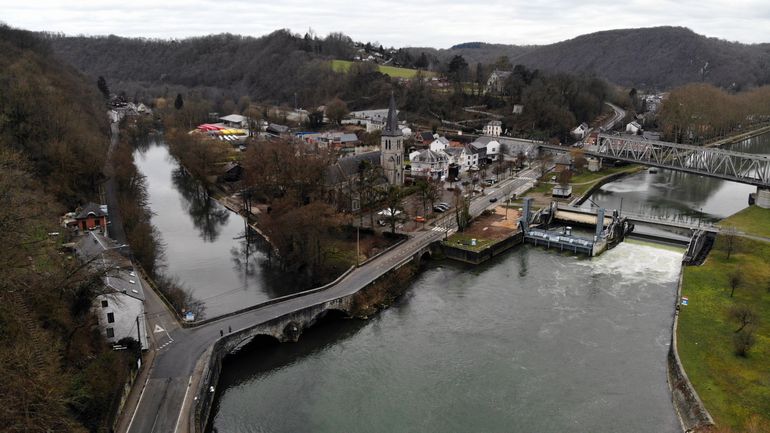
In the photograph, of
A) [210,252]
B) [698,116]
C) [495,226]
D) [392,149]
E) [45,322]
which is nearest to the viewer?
[45,322]

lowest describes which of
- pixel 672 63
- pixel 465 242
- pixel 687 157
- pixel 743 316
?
pixel 465 242

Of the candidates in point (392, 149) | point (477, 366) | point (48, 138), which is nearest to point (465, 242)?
point (392, 149)

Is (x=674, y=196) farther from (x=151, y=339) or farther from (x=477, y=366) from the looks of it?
(x=151, y=339)

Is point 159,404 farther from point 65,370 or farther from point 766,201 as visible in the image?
point 766,201

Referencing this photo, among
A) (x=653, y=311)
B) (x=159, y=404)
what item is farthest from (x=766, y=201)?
(x=159, y=404)

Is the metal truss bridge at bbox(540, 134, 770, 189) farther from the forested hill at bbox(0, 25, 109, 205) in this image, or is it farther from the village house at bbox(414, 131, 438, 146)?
the forested hill at bbox(0, 25, 109, 205)
